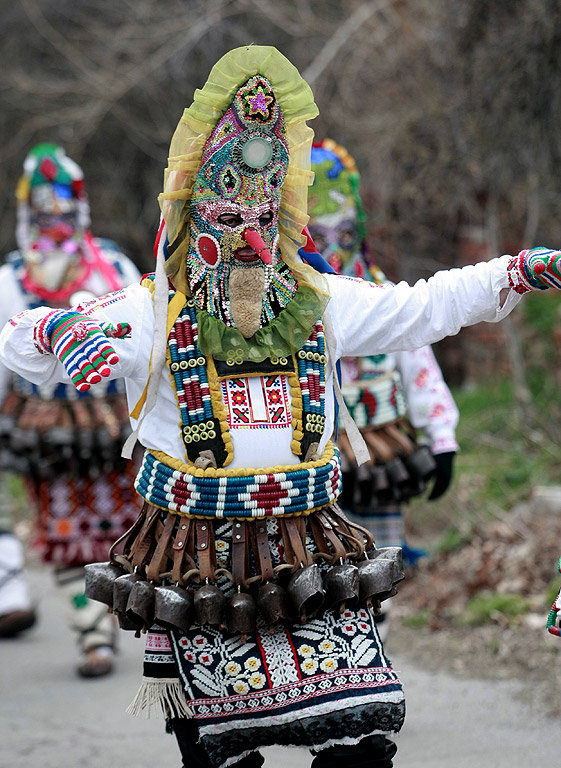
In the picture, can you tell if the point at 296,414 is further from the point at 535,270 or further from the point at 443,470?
the point at 443,470

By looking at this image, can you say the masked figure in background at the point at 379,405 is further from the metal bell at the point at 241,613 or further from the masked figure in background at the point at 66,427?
the metal bell at the point at 241,613

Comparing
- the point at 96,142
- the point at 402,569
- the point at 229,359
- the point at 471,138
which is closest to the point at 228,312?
the point at 229,359

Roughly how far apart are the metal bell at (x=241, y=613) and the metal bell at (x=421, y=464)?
1831 mm

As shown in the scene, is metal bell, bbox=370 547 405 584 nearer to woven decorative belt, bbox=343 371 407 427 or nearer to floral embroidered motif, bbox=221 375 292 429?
floral embroidered motif, bbox=221 375 292 429

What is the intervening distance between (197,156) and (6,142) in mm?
10767

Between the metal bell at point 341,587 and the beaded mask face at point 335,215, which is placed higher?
the beaded mask face at point 335,215

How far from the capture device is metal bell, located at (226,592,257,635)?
2855 mm

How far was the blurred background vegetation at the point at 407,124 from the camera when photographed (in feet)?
22.2

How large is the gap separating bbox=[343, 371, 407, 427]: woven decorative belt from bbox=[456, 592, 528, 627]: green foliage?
4.90 feet

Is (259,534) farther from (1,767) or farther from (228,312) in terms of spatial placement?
(1,767)

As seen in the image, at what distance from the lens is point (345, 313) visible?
10.4ft

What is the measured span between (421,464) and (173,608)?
1.95m

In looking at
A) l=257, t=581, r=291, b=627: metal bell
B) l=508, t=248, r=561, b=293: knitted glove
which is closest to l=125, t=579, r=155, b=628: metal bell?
l=257, t=581, r=291, b=627: metal bell

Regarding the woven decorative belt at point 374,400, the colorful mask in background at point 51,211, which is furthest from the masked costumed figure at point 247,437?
the colorful mask in background at point 51,211
